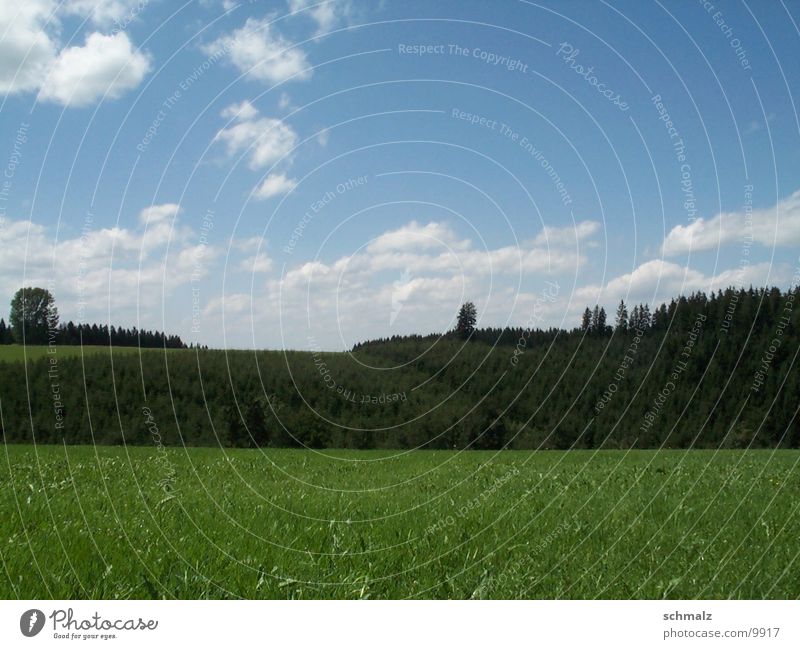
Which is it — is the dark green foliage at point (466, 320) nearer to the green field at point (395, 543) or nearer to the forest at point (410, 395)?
the green field at point (395, 543)

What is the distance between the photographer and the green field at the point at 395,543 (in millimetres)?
5461

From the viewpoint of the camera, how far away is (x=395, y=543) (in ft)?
20.7

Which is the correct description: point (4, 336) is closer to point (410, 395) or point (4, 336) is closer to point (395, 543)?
point (395, 543)

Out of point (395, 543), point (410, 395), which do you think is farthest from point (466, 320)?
point (410, 395)

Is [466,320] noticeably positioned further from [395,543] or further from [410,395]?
[410,395]

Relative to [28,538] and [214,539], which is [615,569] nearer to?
[214,539]

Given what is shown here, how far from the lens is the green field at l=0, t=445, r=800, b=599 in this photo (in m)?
5.46

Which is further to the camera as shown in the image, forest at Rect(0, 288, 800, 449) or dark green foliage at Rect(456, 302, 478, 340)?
forest at Rect(0, 288, 800, 449)

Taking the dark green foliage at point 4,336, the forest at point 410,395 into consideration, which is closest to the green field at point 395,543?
the dark green foliage at point 4,336

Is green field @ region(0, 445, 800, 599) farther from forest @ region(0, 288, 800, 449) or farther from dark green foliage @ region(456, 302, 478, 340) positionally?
forest @ region(0, 288, 800, 449)

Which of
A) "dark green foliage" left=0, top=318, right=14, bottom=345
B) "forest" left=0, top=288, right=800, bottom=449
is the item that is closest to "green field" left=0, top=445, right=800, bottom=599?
"dark green foliage" left=0, top=318, right=14, bottom=345

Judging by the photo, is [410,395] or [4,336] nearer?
[4,336]

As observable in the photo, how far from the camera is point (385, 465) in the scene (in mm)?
15500

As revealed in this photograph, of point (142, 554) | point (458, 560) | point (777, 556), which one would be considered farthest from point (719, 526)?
point (142, 554)
